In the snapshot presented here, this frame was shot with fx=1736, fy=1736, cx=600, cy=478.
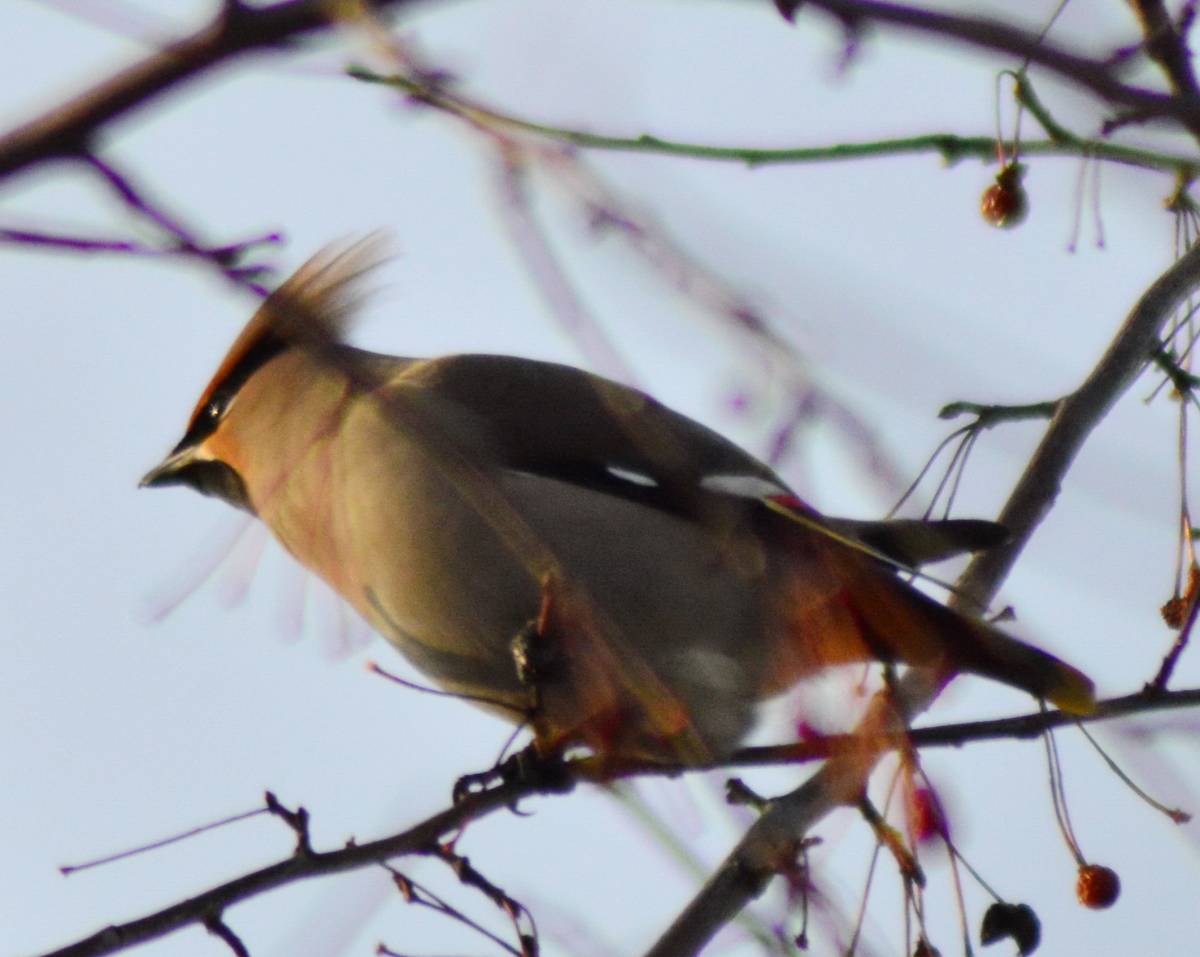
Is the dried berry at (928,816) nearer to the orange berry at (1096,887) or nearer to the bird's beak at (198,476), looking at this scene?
the orange berry at (1096,887)

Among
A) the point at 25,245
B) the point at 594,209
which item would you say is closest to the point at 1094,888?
the point at 594,209

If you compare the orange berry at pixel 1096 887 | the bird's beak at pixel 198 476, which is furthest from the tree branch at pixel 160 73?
the bird's beak at pixel 198 476

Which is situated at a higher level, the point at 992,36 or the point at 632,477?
the point at 632,477

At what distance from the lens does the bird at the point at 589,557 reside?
2.55 metres

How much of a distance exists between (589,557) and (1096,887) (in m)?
1.12

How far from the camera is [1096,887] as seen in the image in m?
2.56

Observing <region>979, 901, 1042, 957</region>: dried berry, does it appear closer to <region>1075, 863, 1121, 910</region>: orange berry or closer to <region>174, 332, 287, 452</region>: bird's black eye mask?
<region>1075, 863, 1121, 910</region>: orange berry

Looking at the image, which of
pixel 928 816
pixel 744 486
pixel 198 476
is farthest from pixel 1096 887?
pixel 198 476

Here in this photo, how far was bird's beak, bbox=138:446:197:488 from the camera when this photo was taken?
447 centimetres

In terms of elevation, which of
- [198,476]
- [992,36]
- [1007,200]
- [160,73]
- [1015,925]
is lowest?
[160,73]

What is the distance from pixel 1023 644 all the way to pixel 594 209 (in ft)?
5.32

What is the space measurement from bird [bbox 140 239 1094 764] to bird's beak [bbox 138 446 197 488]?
287 millimetres

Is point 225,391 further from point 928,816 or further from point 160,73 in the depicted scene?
point 160,73

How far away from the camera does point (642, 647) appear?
125 inches
